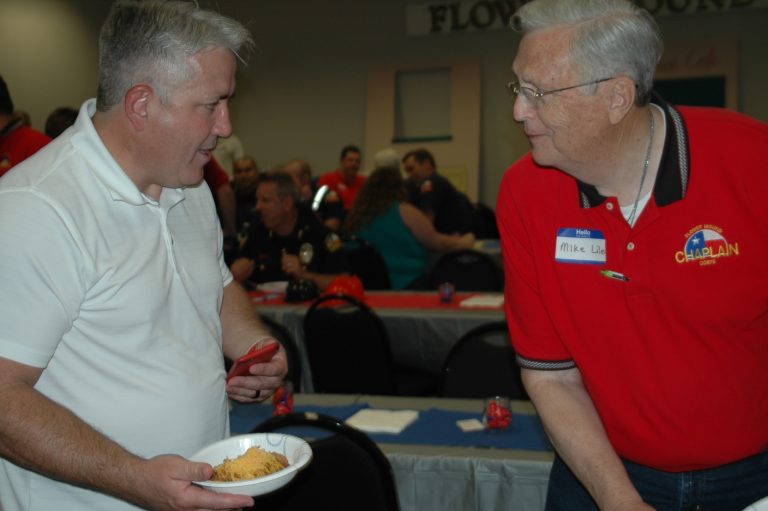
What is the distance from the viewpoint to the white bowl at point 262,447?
1.42 meters

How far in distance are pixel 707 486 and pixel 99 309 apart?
1.23 metres

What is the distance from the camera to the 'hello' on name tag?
1.64 meters

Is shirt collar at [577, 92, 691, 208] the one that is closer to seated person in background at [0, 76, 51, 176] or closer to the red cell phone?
the red cell phone

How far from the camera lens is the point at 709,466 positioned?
1623mm

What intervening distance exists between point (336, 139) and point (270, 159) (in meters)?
1.11

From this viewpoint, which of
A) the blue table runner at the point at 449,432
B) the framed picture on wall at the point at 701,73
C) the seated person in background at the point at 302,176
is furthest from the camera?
the framed picture on wall at the point at 701,73

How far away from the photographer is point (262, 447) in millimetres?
1672

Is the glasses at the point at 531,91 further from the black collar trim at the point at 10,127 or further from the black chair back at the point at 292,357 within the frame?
the black collar trim at the point at 10,127

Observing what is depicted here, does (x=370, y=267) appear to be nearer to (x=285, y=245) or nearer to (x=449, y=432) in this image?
(x=285, y=245)

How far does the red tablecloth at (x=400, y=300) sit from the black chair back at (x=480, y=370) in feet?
4.44

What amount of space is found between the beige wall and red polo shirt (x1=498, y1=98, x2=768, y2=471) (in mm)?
9669

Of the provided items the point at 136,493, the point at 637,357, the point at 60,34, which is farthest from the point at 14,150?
the point at 60,34

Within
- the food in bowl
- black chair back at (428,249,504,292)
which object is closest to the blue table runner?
the food in bowl

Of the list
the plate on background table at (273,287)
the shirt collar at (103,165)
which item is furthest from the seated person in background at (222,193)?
the shirt collar at (103,165)
